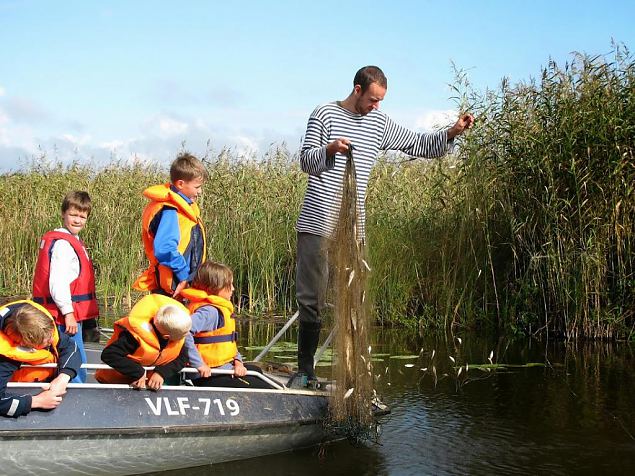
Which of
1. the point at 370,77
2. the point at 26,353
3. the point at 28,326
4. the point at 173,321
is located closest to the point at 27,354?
the point at 26,353

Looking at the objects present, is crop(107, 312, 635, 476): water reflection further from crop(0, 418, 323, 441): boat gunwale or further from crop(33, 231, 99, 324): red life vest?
crop(33, 231, 99, 324): red life vest

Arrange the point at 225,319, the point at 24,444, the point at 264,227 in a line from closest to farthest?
the point at 24,444 → the point at 225,319 → the point at 264,227

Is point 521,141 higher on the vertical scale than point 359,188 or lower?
higher

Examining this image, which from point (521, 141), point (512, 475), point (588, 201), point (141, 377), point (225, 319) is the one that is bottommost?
point (512, 475)

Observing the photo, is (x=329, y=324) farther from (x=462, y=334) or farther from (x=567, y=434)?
(x=462, y=334)

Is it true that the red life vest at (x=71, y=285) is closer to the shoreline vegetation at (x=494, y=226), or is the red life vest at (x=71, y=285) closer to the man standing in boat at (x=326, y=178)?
the man standing in boat at (x=326, y=178)

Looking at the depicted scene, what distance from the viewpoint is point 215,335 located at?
15.6 feet

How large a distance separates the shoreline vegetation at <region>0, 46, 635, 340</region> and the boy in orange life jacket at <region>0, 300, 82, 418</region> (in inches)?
198

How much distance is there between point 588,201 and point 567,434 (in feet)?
11.7

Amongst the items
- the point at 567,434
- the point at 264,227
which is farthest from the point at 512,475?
the point at 264,227

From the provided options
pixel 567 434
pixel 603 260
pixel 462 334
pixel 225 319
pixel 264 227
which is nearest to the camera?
pixel 225 319

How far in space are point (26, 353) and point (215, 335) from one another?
3.48 feet

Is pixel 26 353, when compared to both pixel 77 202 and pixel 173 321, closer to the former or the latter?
pixel 173 321

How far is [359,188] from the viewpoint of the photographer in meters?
4.95
